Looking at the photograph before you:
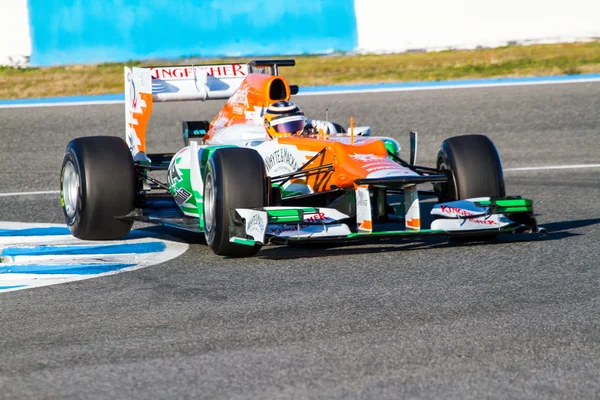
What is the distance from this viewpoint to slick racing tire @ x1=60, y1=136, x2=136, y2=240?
313 inches

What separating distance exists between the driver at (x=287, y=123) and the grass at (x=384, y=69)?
8.48 m

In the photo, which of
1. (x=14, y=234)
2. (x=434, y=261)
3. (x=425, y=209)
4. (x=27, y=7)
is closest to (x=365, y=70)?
(x=27, y=7)

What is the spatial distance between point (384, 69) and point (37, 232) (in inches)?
382

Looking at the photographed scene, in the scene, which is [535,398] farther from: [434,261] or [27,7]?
[27,7]

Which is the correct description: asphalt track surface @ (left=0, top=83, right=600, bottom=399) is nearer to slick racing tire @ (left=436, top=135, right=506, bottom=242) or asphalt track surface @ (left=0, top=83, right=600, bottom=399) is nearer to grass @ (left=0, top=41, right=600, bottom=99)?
slick racing tire @ (left=436, top=135, right=506, bottom=242)

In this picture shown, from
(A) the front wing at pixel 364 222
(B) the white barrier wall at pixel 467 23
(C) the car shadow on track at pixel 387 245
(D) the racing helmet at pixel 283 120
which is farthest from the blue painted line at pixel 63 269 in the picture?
(B) the white barrier wall at pixel 467 23

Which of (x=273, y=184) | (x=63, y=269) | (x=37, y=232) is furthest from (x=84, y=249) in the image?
(x=273, y=184)

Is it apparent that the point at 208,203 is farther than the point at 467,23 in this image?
No

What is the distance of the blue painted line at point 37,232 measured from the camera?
8.50 metres

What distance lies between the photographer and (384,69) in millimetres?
17344

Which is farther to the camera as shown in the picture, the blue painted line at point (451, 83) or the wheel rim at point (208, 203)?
the blue painted line at point (451, 83)

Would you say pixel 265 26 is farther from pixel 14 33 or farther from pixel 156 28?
pixel 14 33

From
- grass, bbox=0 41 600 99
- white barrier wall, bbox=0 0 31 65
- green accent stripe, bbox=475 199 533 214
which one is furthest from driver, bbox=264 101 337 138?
white barrier wall, bbox=0 0 31 65

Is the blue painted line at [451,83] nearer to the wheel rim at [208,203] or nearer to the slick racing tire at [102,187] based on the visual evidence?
the slick racing tire at [102,187]
